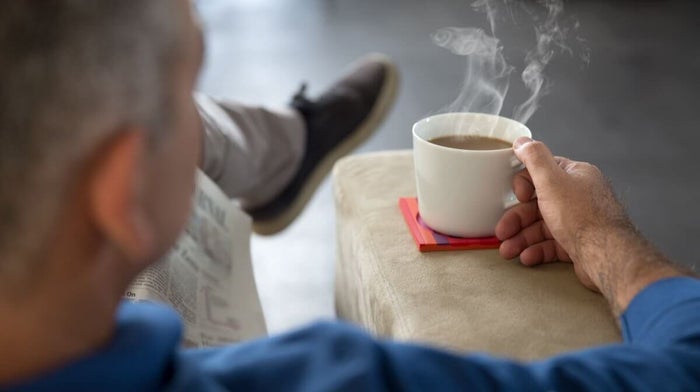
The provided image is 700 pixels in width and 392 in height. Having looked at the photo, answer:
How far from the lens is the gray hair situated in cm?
46

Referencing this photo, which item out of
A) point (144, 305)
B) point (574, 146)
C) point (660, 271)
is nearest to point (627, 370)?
point (660, 271)

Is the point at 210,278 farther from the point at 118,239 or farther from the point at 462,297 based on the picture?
the point at 118,239

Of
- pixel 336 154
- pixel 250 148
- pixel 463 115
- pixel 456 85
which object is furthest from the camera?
pixel 456 85

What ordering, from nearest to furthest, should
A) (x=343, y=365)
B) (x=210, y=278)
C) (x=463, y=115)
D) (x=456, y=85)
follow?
1. (x=343, y=365)
2. (x=463, y=115)
3. (x=210, y=278)
4. (x=456, y=85)

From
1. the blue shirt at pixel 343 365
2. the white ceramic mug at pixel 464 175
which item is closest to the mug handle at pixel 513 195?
the white ceramic mug at pixel 464 175

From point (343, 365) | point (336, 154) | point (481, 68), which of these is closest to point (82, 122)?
point (343, 365)

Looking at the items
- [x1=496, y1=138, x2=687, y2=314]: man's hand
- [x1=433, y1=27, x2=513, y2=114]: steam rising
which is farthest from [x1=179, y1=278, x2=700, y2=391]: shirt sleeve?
[x1=433, y1=27, x2=513, y2=114]: steam rising

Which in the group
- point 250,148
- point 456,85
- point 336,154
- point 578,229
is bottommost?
point 456,85

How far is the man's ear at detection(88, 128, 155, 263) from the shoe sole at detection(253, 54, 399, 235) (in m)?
1.35

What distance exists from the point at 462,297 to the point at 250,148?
836 mm

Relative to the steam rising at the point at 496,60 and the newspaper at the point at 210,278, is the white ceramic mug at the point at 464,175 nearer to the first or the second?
the steam rising at the point at 496,60

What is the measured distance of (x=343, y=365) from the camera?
0.59 metres

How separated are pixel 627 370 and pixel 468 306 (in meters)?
0.22

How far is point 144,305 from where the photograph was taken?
1.99 feet
